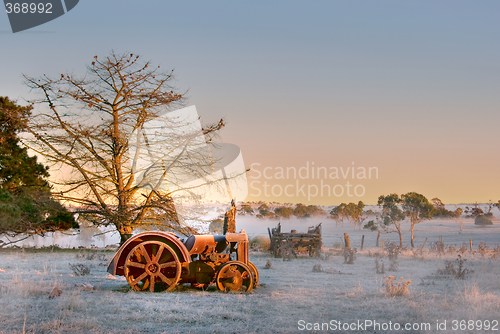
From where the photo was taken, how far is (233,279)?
884 cm

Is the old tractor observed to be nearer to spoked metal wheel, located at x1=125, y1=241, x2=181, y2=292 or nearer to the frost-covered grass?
spoked metal wheel, located at x1=125, y1=241, x2=181, y2=292

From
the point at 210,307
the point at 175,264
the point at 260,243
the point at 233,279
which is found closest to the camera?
the point at 210,307

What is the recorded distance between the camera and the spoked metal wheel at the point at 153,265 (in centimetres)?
859

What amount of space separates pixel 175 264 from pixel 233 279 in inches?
49.1

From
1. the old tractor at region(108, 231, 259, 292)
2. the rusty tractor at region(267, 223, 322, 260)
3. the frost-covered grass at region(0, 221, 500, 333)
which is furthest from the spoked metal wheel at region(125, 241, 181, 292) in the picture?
the rusty tractor at region(267, 223, 322, 260)

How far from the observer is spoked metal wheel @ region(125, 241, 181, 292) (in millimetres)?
8586

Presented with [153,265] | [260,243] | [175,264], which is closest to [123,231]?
[153,265]

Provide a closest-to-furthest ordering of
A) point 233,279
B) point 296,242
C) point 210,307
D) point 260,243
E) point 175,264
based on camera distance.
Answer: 1. point 210,307
2. point 175,264
3. point 233,279
4. point 296,242
5. point 260,243

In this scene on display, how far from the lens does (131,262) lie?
8.57m

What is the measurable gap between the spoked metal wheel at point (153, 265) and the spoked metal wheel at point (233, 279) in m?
0.90

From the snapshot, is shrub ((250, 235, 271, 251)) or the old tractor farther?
shrub ((250, 235, 271, 251))

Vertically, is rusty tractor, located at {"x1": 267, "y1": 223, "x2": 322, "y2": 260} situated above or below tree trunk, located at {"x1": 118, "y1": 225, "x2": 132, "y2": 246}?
below

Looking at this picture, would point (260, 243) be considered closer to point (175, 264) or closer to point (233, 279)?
point (233, 279)

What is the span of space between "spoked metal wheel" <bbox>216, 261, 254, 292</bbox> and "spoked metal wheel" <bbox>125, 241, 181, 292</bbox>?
2.95ft
